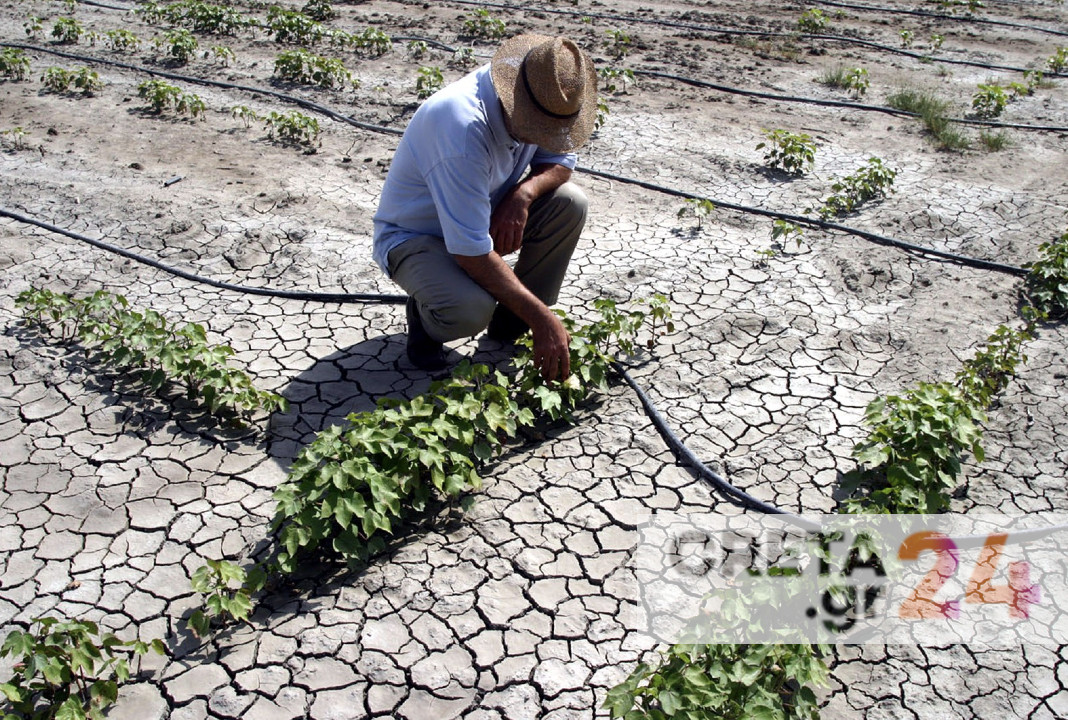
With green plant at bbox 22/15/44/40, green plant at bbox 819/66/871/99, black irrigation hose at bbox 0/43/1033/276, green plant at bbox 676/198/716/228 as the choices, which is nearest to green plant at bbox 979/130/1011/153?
green plant at bbox 819/66/871/99

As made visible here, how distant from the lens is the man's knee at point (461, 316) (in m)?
3.87

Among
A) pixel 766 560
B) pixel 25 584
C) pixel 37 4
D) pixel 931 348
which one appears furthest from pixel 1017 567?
pixel 37 4

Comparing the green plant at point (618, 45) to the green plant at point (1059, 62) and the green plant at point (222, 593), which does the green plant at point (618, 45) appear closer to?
the green plant at point (1059, 62)

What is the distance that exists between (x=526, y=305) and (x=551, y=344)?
185 mm

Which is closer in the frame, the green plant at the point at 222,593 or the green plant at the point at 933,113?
the green plant at the point at 222,593

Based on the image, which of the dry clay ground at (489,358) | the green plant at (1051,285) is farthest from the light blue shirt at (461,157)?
the green plant at (1051,285)

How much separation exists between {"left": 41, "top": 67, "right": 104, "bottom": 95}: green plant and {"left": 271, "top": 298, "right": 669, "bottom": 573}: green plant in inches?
223

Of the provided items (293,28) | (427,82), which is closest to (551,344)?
(427,82)

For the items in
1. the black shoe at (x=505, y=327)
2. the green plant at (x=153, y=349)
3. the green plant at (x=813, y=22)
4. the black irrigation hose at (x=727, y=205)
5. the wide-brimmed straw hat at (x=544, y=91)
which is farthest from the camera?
the green plant at (x=813, y=22)

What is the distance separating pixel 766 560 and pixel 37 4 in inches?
465

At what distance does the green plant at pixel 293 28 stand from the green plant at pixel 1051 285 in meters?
7.42

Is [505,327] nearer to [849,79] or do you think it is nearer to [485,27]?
[849,79]

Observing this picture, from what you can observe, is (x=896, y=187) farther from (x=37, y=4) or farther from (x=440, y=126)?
(x=37, y=4)

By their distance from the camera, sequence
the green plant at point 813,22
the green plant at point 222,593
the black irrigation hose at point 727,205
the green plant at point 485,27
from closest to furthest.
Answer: the green plant at point 222,593 → the black irrigation hose at point 727,205 → the green plant at point 485,27 → the green plant at point 813,22
